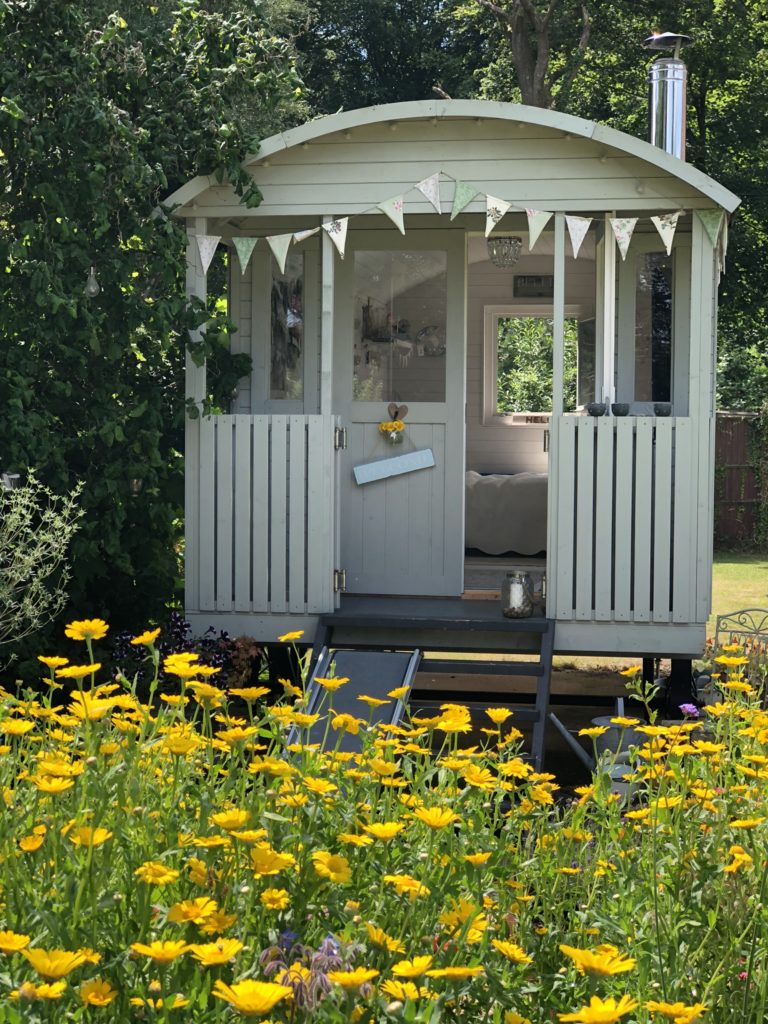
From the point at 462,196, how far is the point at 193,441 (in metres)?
2.03

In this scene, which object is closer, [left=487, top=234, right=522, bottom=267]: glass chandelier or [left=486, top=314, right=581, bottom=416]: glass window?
[left=487, top=234, right=522, bottom=267]: glass chandelier

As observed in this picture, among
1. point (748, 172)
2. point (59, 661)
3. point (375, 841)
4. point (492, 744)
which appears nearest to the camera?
point (375, 841)

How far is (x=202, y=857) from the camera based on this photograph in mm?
2168

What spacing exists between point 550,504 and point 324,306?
5.42ft

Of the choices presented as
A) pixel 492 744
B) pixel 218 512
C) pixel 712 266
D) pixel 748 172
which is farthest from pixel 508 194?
pixel 748 172

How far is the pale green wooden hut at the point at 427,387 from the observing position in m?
7.22

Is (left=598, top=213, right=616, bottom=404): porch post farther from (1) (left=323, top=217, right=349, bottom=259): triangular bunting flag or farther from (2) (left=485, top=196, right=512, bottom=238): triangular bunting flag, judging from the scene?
(1) (left=323, top=217, right=349, bottom=259): triangular bunting flag

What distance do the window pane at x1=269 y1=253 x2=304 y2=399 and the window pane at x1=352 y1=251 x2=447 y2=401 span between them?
0.34 metres

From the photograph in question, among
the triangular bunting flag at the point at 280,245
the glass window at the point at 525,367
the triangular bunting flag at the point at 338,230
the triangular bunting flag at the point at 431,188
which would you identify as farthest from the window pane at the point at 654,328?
the glass window at the point at 525,367

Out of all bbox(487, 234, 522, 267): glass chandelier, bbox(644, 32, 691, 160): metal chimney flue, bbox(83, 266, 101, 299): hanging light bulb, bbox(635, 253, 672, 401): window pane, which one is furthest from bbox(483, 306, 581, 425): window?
bbox(83, 266, 101, 299): hanging light bulb

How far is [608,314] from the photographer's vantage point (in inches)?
305

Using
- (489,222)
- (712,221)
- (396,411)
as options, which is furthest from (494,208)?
(396,411)

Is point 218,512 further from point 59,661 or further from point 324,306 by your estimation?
point 59,661

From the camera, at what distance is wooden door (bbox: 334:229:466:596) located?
26.7 ft
